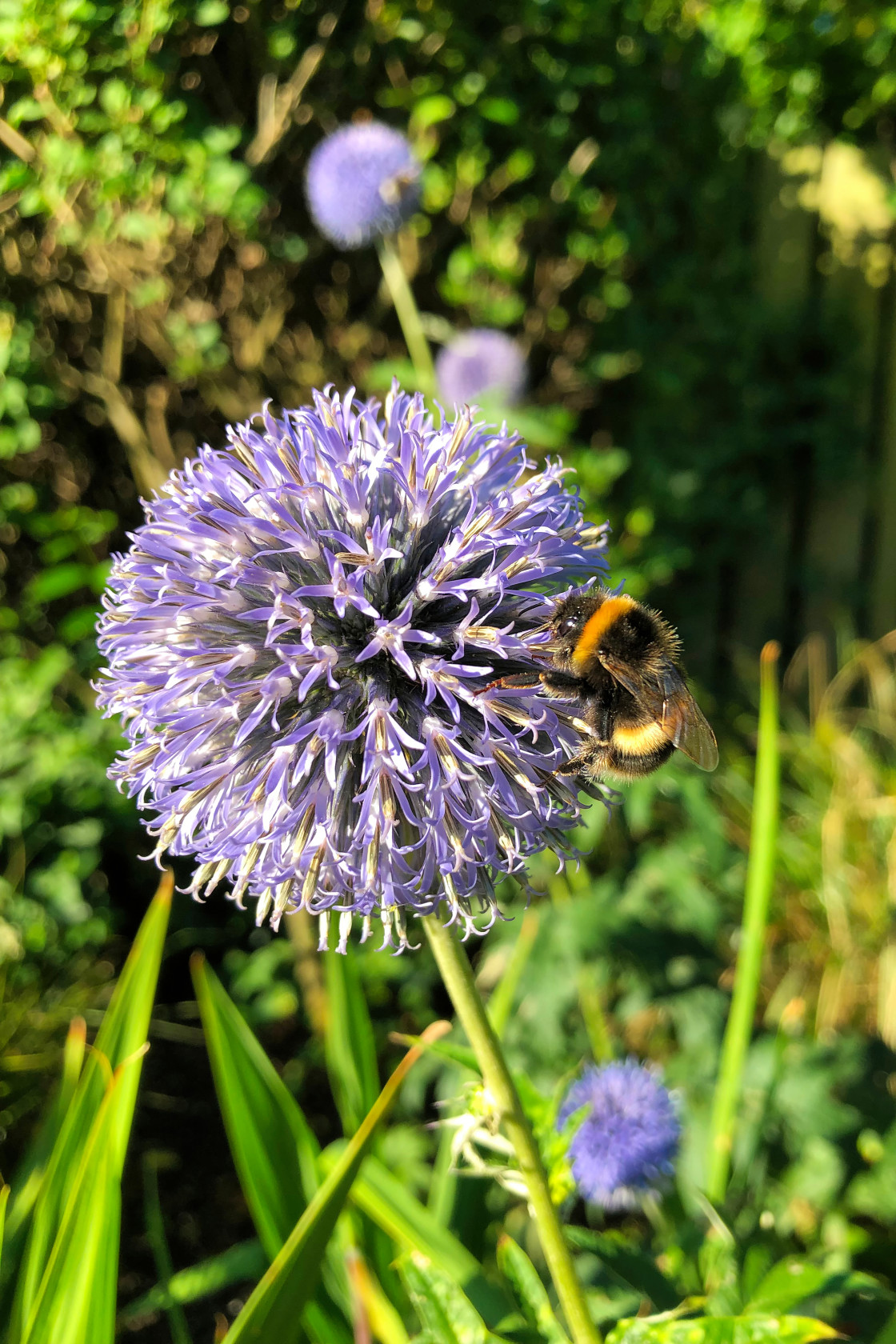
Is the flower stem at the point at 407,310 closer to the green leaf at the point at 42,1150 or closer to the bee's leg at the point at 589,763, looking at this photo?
the bee's leg at the point at 589,763

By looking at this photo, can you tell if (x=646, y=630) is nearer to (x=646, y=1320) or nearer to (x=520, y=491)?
(x=520, y=491)

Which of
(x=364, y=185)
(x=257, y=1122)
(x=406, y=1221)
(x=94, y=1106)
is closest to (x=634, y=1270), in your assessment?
(x=406, y=1221)

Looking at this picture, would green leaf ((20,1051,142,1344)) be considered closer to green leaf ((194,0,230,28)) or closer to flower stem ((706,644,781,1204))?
flower stem ((706,644,781,1204))

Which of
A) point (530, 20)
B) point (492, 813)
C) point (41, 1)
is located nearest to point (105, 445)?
point (41, 1)

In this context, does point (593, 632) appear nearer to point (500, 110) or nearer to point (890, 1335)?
point (890, 1335)

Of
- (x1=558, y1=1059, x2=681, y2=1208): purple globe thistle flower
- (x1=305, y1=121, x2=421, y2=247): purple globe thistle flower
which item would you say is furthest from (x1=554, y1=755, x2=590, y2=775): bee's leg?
(x1=305, y1=121, x2=421, y2=247): purple globe thistle flower

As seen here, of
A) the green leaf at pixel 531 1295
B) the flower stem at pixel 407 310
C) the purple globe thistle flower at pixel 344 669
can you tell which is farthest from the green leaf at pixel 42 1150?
the flower stem at pixel 407 310
